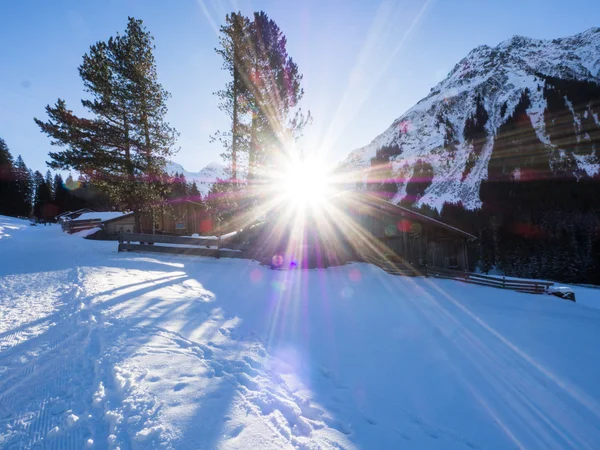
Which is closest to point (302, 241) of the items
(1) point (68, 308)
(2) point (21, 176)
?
(1) point (68, 308)

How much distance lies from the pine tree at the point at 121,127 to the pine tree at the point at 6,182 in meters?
59.0

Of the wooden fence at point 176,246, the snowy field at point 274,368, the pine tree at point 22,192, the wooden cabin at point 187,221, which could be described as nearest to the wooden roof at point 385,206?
the snowy field at point 274,368

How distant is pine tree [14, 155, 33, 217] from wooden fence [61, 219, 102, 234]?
46.8 metres

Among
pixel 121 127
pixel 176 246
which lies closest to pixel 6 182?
pixel 121 127

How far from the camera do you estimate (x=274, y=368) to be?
16.9 ft

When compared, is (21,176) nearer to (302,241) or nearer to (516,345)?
(302,241)

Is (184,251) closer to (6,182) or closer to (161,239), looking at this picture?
(161,239)

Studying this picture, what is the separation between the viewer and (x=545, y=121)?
131 meters

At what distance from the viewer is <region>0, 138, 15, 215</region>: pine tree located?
2205 inches

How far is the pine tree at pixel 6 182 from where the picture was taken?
184ft

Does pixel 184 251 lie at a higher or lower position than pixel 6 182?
lower

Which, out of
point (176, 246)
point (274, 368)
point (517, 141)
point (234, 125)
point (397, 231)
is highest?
point (517, 141)

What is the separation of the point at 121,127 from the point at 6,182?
6299 cm

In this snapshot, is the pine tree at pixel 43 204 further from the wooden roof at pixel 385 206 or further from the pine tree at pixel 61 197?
the wooden roof at pixel 385 206
